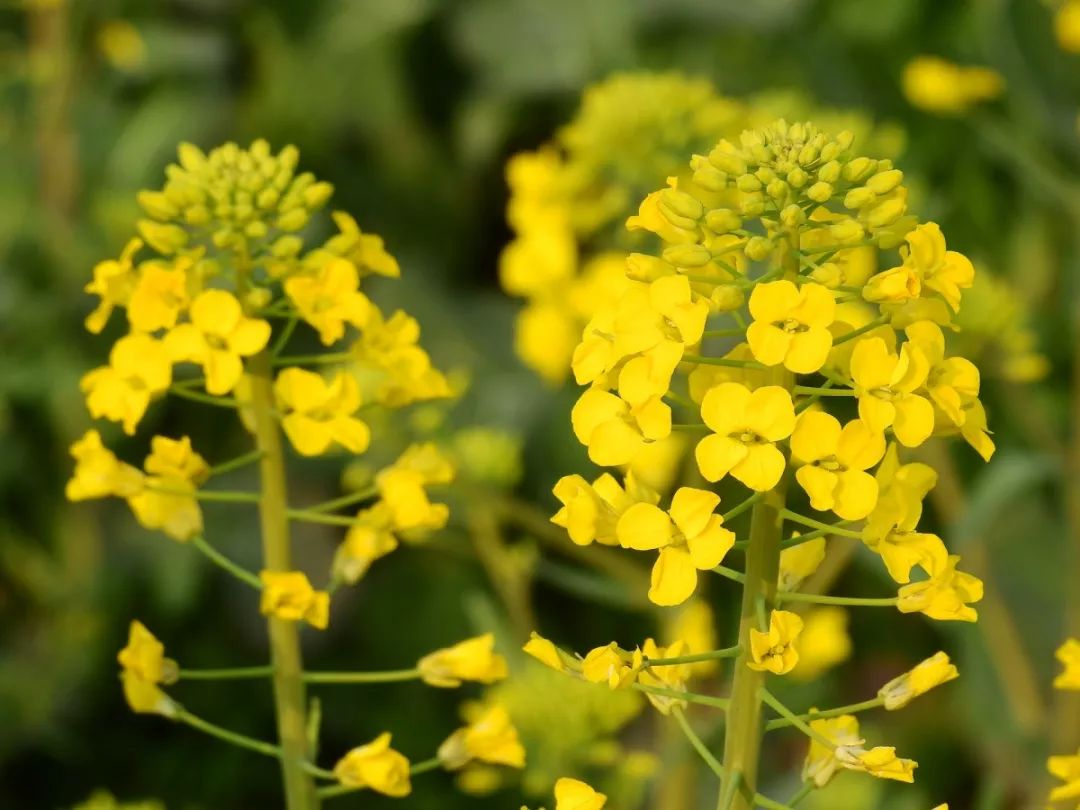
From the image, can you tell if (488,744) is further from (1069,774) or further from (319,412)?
(1069,774)

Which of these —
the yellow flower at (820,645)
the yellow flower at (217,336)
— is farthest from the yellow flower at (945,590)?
the yellow flower at (820,645)

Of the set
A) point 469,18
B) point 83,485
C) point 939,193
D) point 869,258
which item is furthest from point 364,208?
point 83,485

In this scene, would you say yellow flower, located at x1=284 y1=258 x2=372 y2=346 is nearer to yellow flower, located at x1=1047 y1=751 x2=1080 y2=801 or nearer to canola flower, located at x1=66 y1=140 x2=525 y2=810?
canola flower, located at x1=66 y1=140 x2=525 y2=810

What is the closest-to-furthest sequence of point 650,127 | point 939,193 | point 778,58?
point 650,127 < point 939,193 < point 778,58

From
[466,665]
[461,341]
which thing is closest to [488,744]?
[466,665]

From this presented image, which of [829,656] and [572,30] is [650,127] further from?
[572,30]

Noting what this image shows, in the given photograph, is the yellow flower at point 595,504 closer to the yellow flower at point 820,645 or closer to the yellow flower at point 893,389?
the yellow flower at point 893,389
